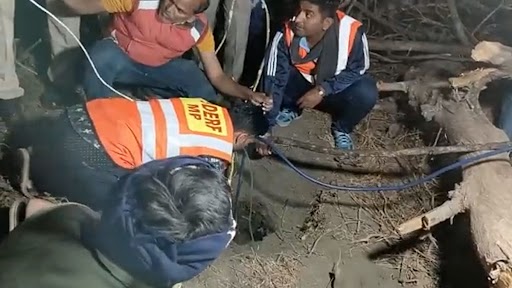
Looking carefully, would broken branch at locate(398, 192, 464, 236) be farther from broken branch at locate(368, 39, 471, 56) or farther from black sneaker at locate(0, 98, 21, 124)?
black sneaker at locate(0, 98, 21, 124)

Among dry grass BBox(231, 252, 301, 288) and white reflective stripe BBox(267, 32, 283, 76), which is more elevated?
white reflective stripe BBox(267, 32, 283, 76)

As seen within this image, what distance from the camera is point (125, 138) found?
2668mm

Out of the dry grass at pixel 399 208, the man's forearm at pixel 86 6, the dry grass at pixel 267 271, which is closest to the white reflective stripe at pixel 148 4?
the man's forearm at pixel 86 6

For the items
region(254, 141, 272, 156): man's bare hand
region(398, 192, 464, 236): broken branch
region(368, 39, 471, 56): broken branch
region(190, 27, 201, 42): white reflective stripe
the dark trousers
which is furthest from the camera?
region(368, 39, 471, 56): broken branch

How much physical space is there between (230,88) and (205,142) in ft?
2.64

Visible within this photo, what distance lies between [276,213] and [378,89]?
2.36 feet

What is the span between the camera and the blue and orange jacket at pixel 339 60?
352 cm

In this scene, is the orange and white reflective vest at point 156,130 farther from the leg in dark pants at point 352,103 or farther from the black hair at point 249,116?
the leg in dark pants at point 352,103

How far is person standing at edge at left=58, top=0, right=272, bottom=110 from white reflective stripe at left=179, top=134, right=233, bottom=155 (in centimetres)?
65

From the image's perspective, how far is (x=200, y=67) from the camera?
11.8 ft

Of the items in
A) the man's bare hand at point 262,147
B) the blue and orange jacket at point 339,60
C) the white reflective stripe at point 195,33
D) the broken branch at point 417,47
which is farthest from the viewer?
the broken branch at point 417,47

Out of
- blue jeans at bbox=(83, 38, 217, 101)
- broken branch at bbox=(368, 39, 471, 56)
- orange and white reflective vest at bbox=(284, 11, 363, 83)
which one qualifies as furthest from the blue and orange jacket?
broken branch at bbox=(368, 39, 471, 56)

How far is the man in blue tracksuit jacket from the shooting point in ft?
11.4

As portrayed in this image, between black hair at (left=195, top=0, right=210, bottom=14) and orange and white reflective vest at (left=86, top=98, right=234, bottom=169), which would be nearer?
orange and white reflective vest at (left=86, top=98, right=234, bottom=169)
